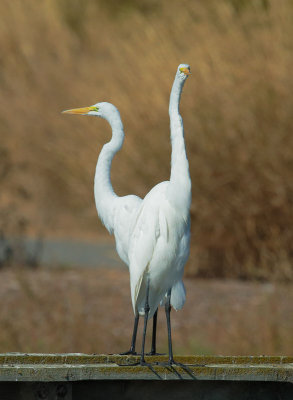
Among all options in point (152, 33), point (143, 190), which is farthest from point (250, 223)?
point (152, 33)

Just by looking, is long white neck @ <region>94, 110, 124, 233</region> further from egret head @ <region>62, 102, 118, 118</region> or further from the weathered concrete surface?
the weathered concrete surface

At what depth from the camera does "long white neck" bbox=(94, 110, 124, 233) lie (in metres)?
4.23

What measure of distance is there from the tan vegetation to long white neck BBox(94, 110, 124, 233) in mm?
1572

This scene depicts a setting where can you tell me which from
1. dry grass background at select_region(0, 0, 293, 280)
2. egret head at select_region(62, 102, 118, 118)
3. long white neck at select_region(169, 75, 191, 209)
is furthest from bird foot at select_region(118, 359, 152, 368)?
dry grass background at select_region(0, 0, 293, 280)

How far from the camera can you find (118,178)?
29.8 feet

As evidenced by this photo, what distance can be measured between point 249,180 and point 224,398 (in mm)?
5340

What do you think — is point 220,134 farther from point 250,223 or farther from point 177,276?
point 177,276

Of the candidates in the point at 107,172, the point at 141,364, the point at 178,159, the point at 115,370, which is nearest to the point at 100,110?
the point at 107,172

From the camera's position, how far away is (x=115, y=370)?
3090 mm

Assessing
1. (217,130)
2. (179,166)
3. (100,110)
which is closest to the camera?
(179,166)

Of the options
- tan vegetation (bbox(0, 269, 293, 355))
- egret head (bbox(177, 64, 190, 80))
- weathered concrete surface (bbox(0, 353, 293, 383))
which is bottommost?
tan vegetation (bbox(0, 269, 293, 355))

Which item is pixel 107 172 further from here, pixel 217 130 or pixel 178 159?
pixel 217 130

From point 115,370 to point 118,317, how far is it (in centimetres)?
414

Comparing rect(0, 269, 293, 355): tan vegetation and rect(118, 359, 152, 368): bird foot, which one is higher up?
rect(118, 359, 152, 368): bird foot
